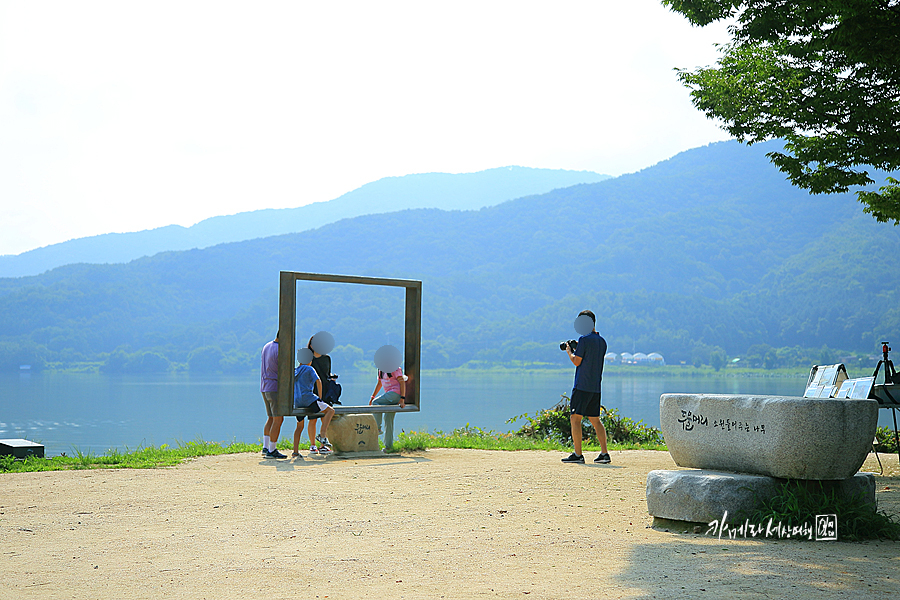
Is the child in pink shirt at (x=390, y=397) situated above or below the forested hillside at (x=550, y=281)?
below

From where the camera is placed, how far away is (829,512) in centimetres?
509

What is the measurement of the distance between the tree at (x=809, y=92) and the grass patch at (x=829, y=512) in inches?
128

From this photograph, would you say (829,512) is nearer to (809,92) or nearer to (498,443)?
(809,92)

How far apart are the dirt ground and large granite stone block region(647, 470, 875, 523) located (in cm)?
16

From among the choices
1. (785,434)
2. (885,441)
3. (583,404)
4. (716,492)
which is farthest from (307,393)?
(885,441)

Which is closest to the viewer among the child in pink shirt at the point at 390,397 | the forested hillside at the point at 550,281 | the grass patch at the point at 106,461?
the grass patch at the point at 106,461

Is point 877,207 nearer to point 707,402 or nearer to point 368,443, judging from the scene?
point 707,402

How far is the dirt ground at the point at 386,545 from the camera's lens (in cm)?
392

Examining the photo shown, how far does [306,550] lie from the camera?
15.6 feet

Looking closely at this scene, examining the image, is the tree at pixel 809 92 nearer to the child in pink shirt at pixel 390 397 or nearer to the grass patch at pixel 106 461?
the child in pink shirt at pixel 390 397

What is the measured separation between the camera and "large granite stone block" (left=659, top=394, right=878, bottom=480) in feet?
16.3

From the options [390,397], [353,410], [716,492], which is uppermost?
[390,397]

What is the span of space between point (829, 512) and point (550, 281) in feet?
426

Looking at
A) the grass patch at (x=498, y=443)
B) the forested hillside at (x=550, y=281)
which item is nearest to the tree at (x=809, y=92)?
the grass patch at (x=498, y=443)
